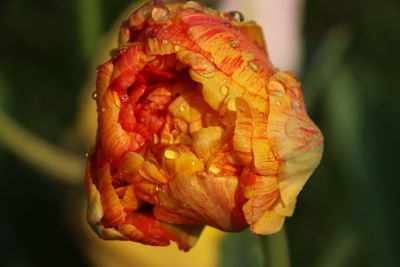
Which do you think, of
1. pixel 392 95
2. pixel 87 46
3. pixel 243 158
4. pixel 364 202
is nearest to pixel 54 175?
pixel 87 46

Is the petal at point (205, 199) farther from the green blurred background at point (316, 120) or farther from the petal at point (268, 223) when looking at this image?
the green blurred background at point (316, 120)

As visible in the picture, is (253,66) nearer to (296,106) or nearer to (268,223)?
(296,106)

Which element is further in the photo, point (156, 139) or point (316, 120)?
point (316, 120)

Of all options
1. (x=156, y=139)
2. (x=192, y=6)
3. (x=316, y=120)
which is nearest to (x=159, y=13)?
(x=192, y=6)

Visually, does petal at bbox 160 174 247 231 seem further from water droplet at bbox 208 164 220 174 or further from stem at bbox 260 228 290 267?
stem at bbox 260 228 290 267

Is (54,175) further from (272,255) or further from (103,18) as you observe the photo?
(272,255)

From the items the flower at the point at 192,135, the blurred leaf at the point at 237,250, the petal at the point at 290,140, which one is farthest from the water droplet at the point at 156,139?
the blurred leaf at the point at 237,250

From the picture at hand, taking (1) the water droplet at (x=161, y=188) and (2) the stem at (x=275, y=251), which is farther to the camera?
(2) the stem at (x=275, y=251)
